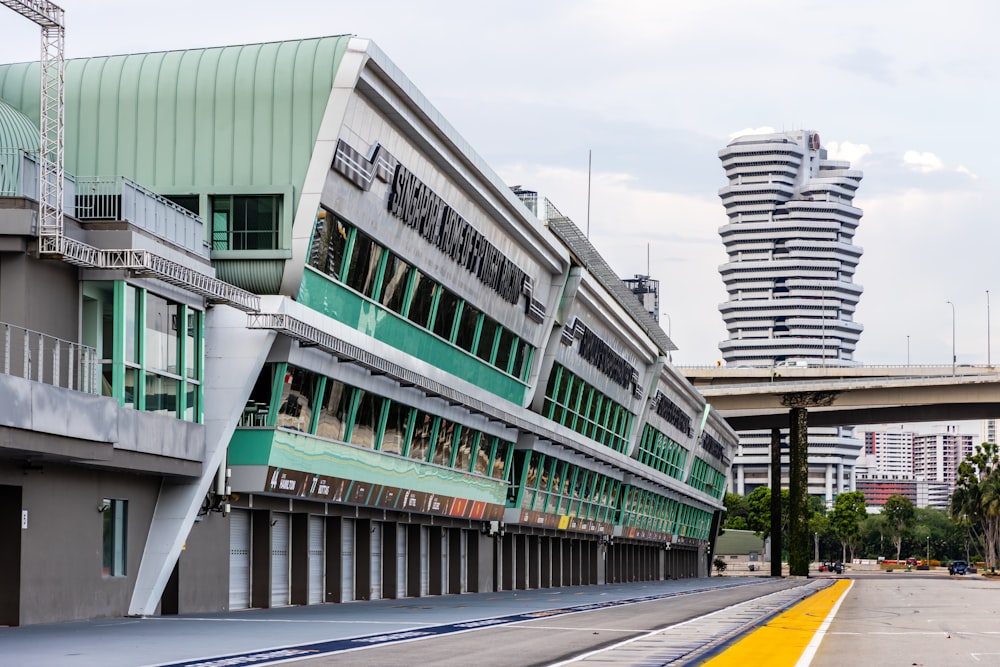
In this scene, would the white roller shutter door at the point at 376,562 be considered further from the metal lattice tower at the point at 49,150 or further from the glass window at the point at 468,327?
the metal lattice tower at the point at 49,150

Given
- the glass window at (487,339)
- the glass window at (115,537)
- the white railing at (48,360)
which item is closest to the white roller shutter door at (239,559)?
the glass window at (115,537)

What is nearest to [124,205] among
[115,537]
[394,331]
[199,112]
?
[199,112]

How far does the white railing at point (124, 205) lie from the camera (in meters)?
29.0

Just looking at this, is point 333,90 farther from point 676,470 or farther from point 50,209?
point 676,470

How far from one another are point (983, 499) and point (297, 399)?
446 feet

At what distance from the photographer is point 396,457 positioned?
41344mm

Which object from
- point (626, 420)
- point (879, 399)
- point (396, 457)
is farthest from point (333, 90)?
point (879, 399)

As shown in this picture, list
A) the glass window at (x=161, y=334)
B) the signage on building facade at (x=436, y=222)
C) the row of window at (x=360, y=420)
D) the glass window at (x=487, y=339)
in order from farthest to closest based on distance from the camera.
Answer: the glass window at (x=487, y=339) < the signage on building facade at (x=436, y=222) < the row of window at (x=360, y=420) < the glass window at (x=161, y=334)

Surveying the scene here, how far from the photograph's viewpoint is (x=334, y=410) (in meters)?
36.2

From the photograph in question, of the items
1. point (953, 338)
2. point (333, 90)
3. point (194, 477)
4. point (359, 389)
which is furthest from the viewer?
point (953, 338)

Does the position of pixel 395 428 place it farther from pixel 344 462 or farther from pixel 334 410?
pixel 334 410

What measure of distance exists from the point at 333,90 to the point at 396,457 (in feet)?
41.0

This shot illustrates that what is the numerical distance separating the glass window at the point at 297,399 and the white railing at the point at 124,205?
4.24m

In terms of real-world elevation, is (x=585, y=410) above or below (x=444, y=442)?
above
